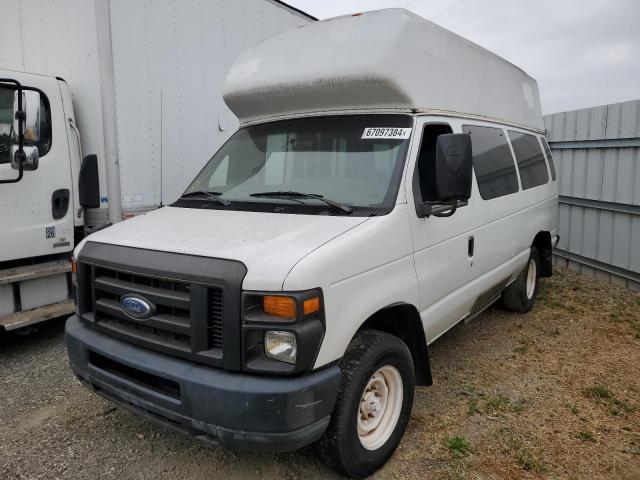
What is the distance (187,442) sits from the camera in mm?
3309

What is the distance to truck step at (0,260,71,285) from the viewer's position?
4461mm

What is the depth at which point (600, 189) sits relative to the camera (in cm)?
723

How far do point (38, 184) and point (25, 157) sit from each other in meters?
0.39

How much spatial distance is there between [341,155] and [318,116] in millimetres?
488

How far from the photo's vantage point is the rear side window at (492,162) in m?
4.23

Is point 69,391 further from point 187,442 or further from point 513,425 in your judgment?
point 513,425

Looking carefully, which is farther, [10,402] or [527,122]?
[527,122]

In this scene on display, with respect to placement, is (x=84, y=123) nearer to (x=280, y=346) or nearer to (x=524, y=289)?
(x=280, y=346)

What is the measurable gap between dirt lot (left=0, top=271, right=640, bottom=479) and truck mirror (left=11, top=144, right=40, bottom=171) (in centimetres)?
176

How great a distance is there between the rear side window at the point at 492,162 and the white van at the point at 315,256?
29 mm

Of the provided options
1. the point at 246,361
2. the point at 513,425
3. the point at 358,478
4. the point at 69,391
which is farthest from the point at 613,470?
the point at 69,391

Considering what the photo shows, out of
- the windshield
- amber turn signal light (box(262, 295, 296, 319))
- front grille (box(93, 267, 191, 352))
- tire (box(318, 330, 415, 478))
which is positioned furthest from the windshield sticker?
front grille (box(93, 267, 191, 352))

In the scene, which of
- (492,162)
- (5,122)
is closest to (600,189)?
(492,162)

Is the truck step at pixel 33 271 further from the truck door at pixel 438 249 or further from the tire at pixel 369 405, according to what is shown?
the truck door at pixel 438 249
